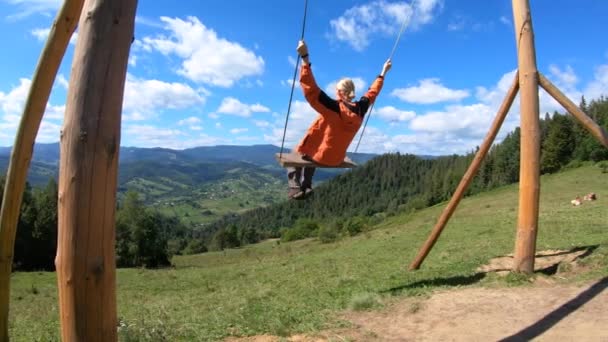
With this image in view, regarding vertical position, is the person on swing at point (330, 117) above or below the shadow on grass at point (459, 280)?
above

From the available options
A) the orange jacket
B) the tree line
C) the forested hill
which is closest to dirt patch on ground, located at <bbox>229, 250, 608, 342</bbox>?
the orange jacket

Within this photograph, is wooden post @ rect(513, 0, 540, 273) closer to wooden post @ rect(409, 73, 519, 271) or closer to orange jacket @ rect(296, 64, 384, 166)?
wooden post @ rect(409, 73, 519, 271)

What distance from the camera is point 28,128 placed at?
3816 mm

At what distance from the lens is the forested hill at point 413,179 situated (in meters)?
75.7

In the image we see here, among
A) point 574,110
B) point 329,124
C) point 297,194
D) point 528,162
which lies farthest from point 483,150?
point 297,194

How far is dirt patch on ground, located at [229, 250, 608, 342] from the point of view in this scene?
5.51 m

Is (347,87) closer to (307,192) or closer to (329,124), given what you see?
(329,124)

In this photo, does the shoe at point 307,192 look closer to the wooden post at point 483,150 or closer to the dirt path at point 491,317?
the dirt path at point 491,317

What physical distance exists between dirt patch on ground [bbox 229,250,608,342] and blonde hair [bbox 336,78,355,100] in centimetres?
337

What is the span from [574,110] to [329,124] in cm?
427

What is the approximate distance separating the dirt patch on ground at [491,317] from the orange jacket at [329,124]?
8.07 feet

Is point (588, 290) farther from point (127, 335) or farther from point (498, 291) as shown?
point (127, 335)

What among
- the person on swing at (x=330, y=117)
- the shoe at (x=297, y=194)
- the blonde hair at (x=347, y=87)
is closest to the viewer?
the person on swing at (x=330, y=117)

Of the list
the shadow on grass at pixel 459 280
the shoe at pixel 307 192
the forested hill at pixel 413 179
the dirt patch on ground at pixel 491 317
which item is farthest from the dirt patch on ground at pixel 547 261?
the forested hill at pixel 413 179
